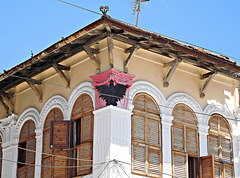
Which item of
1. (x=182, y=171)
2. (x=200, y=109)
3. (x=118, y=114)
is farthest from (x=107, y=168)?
(x=200, y=109)

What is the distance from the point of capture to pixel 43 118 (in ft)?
48.4

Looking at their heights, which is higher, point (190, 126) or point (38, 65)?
point (38, 65)

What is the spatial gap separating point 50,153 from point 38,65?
2312mm

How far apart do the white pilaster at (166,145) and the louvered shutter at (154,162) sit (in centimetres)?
16

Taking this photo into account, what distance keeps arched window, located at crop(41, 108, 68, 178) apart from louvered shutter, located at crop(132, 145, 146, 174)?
1.84 metres

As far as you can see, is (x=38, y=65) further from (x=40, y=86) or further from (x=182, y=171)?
(x=182, y=171)

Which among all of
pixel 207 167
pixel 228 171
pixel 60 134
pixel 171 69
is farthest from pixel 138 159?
pixel 228 171

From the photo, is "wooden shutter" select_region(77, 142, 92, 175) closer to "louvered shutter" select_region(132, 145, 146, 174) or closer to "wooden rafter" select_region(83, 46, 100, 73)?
"louvered shutter" select_region(132, 145, 146, 174)

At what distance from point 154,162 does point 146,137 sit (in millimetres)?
630

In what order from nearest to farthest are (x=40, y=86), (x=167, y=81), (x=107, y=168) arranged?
(x=107, y=168) → (x=167, y=81) → (x=40, y=86)

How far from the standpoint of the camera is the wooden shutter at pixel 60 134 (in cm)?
1352

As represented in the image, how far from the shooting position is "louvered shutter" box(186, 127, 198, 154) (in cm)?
1416

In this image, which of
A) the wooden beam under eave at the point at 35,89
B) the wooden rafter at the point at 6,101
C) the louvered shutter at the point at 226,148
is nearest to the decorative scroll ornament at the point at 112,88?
the wooden beam under eave at the point at 35,89

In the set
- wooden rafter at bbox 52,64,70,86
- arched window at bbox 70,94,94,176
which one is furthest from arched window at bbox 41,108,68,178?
wooden rafter at bbox 52,64,70,86
